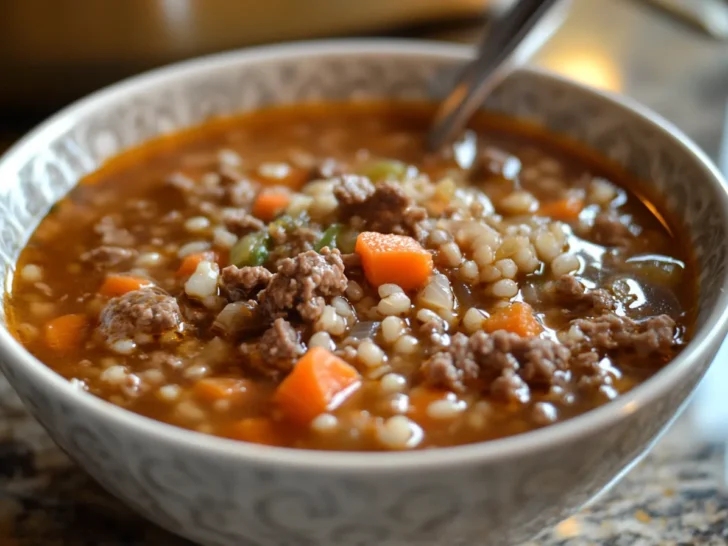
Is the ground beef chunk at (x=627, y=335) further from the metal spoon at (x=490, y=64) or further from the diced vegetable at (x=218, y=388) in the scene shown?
the metal spoon at (x=490, y=64)

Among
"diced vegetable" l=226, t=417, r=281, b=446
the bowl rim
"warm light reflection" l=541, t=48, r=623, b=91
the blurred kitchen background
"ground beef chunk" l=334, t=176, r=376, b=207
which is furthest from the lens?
"warm light reflection" l=541, t=48, r=623, b=91

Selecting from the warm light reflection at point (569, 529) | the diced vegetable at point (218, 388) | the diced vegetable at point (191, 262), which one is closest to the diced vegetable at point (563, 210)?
the warm light reflection at point (569, 529)

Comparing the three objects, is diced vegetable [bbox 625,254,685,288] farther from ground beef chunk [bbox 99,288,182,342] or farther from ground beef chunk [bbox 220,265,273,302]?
ground beef chunk [bbox 99,288,182,342]

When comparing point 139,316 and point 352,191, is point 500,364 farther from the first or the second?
point 139,316

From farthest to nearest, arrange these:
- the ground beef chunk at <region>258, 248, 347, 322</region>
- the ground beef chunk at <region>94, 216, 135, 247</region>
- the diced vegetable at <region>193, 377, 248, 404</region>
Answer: the ground beef chunk at <region>94, 216, 135, 247</region> < the ground beef chunk at <region>258, 248, 347, 322</region> < the diced vegetable at <region>193, 377, 248, 404</region>

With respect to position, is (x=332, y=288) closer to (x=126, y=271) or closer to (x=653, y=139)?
(x=126, y=271)

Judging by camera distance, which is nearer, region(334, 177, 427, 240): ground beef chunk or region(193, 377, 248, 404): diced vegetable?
region(193, 377, 248, 404): diced vegetable

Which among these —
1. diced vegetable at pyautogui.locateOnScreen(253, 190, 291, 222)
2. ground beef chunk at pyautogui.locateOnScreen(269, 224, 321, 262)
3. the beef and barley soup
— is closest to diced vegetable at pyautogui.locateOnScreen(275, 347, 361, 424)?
the beef and barley soup
